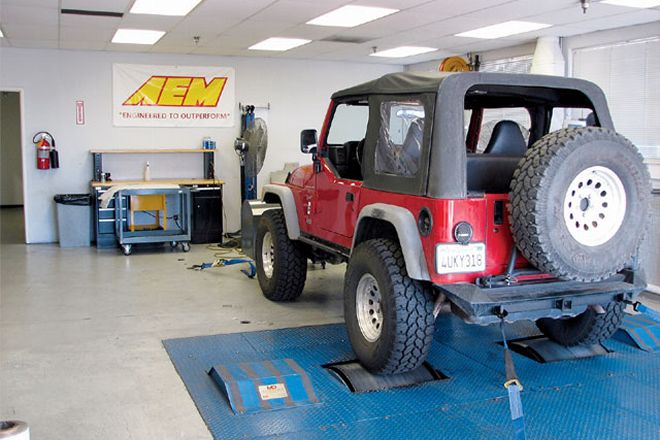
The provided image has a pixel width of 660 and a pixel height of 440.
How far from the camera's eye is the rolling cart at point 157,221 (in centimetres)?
898

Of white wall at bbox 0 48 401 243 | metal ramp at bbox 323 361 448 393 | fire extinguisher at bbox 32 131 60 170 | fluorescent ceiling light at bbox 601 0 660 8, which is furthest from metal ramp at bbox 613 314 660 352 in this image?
fire extinguisher at bbox 32 131 60 170

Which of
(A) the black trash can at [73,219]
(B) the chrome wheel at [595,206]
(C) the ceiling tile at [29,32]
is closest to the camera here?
(B) the chrome wheel at [595,206]

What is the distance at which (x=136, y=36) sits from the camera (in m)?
8.42

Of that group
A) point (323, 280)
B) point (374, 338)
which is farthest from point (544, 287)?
point (323, 280)

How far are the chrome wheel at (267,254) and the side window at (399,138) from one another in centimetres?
225

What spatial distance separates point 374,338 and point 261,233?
248 centimetres

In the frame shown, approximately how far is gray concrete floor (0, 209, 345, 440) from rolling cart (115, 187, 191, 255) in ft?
0.81

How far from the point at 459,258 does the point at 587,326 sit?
1497 mm

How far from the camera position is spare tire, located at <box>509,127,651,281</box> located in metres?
3.48

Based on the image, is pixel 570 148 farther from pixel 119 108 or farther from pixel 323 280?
pixel 119 108

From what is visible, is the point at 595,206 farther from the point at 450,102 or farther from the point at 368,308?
the point at 368,308

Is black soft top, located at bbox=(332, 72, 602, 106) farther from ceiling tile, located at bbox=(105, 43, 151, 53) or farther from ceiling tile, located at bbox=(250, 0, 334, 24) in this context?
ceiling tile, located at bbox=(105, 43, 151, 53)

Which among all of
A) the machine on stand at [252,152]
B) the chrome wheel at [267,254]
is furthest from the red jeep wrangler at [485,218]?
the machine on stand at [252,152]

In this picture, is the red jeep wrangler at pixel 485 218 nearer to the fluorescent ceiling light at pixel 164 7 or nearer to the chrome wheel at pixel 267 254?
the chrome wheel at pixel 267 254
